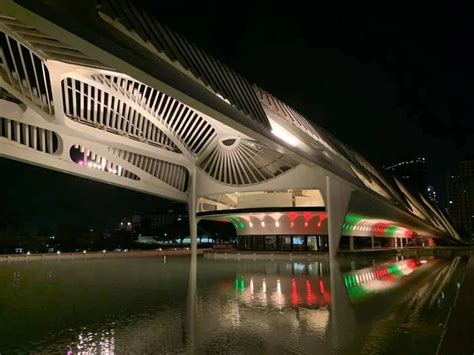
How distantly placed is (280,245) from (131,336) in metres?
34.5

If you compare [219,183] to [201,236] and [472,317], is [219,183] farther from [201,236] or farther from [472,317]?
[201,236]

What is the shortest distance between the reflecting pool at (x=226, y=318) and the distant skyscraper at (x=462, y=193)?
10795cm

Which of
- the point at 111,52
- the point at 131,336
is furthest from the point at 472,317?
the point at 111,52

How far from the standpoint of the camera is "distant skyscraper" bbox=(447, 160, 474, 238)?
110m

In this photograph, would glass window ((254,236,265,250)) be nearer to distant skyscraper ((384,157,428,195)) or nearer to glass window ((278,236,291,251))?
glass window ((278,236,291,251))

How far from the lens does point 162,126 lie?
3127 centimetres

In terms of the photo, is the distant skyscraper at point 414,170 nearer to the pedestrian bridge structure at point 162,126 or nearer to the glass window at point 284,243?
the pedestrian bridge structure at point 162,126

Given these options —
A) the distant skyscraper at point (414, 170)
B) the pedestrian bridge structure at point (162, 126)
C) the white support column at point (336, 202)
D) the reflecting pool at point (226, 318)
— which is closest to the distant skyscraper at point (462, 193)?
the distant skyscraper at point (414, 170)

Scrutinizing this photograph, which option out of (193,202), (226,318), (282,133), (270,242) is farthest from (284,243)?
(226,318)

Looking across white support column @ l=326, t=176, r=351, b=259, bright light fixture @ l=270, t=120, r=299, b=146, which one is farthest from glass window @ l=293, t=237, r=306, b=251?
bright light fixture @ l=270, t=120, r=299, b=146

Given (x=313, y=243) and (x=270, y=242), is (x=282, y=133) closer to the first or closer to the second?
(x=313, y=243)

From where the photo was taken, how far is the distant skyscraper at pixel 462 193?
110 m

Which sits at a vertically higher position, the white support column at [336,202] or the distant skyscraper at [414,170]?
the distant skyscraper at [414,170]

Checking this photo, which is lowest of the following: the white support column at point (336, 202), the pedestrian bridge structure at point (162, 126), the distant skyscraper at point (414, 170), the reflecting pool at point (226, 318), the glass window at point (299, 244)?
the reflecting pool at point (226, 318)
